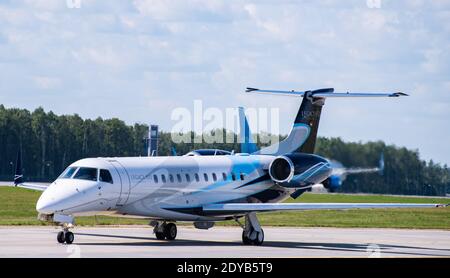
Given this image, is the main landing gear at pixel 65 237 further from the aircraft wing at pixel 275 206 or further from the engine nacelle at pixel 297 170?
the engine nacelle at pixel 297 170

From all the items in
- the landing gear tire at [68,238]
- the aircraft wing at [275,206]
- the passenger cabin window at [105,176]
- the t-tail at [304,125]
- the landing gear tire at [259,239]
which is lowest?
the landing gear tire at [259,239]

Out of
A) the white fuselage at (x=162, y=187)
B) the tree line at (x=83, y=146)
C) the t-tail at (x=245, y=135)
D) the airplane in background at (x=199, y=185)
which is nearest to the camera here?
the white fuselage at (x=162, y=187)

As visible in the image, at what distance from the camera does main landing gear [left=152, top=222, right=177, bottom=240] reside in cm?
Answer: 4250

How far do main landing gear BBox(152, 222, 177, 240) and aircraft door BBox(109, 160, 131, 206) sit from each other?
3813mm

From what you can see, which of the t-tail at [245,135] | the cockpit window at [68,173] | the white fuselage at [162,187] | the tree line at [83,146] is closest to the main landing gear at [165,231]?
the white fuselage at [162,187]

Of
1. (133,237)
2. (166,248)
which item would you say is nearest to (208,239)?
(133,237)

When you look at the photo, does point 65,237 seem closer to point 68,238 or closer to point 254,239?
point 68,238

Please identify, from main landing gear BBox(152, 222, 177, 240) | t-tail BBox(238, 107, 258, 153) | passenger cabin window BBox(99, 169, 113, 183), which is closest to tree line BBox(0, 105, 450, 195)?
t-tail BBox(238, 107, 258, 153)

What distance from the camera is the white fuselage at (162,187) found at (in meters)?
37.8

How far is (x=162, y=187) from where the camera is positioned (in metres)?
40.6

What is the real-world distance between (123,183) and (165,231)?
13.9ft

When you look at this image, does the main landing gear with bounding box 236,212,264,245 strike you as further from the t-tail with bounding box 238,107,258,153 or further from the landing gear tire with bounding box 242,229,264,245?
the t-tail with bounding box 238,107,258,153

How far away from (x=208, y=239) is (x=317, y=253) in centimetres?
789
